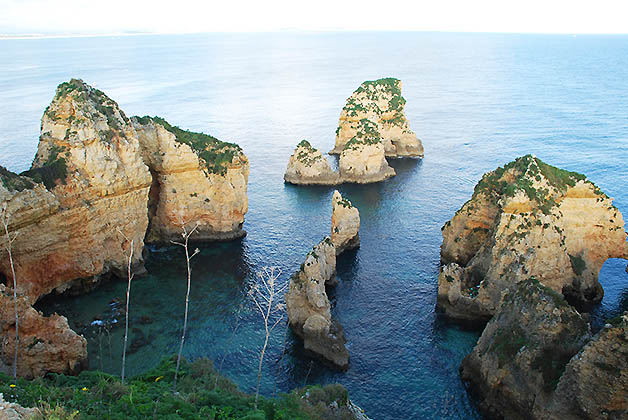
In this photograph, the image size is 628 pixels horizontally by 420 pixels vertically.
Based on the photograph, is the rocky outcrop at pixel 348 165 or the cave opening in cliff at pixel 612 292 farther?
the rocky outcrop at pixel 348 165

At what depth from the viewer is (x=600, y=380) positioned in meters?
24.1

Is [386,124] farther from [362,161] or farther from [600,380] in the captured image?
[600,380]

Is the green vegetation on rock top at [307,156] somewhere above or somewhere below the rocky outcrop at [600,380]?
above

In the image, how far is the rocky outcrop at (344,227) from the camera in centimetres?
5103

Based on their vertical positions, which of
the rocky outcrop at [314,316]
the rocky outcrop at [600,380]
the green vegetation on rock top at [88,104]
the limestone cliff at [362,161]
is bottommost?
the rocky outcrop at [314,316]

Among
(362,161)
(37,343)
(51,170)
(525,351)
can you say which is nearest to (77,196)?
(51,170)

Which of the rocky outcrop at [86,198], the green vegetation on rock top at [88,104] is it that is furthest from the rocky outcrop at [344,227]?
the green vegetation on rock top at [88,104]

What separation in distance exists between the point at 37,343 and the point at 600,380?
3299 cm

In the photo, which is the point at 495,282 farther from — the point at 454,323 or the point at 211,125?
the point at 211,125

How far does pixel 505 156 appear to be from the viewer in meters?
87.0

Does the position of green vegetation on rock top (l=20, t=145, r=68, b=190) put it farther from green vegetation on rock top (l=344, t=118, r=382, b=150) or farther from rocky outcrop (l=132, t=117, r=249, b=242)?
green vegetation on rock top (l=344, t=118, r=382, b=150)

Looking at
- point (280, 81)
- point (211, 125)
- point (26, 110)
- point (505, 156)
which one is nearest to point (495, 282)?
point (505, 156)

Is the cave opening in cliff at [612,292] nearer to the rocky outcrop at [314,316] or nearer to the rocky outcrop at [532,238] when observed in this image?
the rocky outcrop at [532,238]

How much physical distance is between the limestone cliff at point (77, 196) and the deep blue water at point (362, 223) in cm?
306
